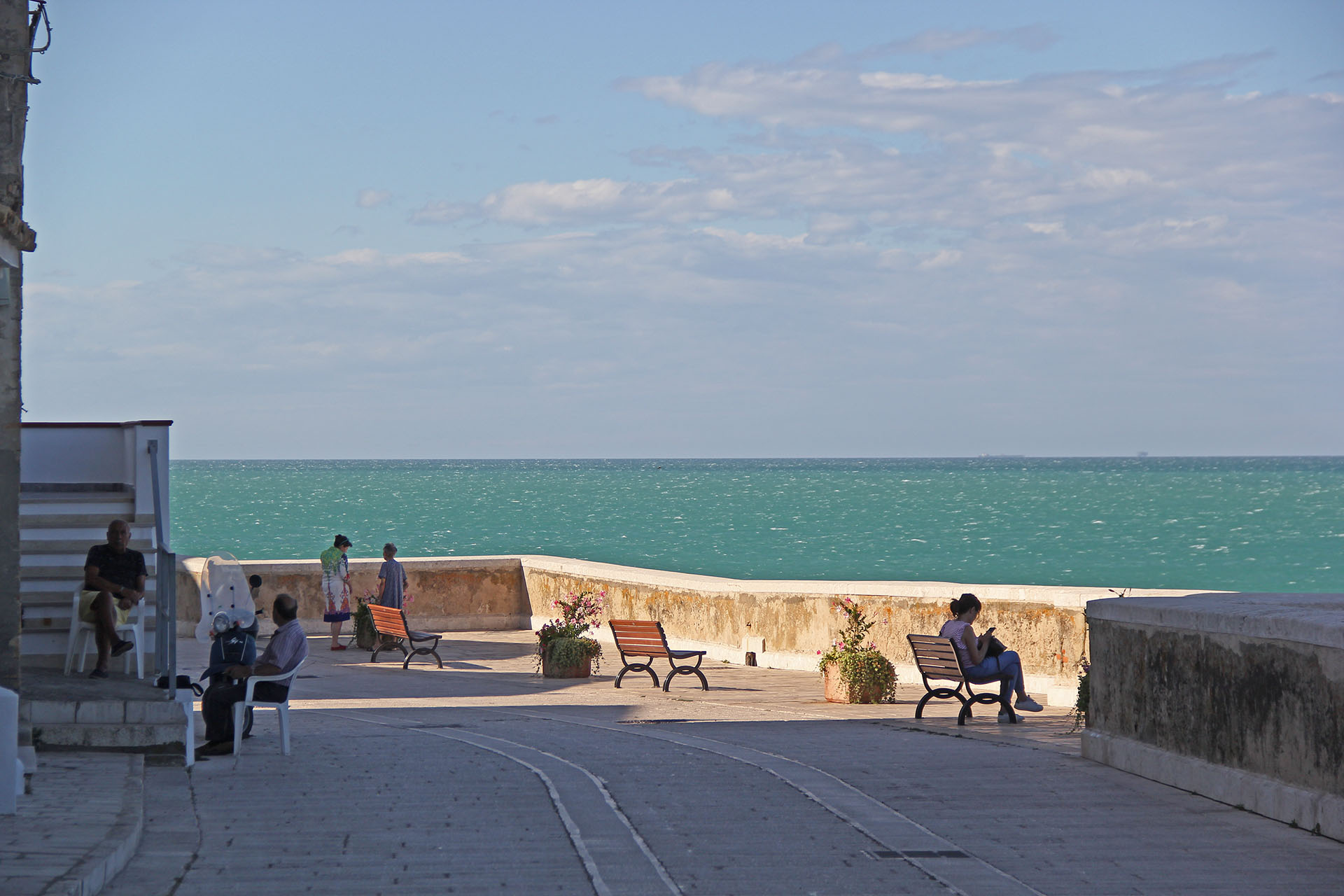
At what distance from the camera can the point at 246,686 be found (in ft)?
33.2

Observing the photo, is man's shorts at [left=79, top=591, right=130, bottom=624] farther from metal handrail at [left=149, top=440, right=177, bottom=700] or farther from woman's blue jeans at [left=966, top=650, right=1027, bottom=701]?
woman's blue jeans at [left=966, top=650, right=1027, bottom=701]

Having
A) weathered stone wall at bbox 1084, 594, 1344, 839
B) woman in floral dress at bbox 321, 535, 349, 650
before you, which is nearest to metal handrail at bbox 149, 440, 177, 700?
weathered stone wall at bbox 1084, 594, 1344, 839

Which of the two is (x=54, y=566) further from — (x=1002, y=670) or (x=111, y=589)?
(x=1002, y=670)

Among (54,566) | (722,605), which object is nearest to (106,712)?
(54,566)

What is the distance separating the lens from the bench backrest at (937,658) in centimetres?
1286

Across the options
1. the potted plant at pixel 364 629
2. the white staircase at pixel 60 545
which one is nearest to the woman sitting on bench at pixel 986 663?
the white staircase at pixel 60 545

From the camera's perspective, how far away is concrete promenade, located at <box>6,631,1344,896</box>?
636 cm

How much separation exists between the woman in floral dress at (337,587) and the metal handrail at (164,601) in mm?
8119

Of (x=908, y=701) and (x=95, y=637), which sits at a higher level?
(x=95, y=637)

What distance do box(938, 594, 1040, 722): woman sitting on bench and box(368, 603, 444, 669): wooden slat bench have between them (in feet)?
23.5

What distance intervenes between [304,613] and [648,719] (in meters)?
10.1

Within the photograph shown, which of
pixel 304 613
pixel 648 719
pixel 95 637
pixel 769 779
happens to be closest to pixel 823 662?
pixel 648 719

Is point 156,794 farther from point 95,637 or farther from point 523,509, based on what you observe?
point 523,509

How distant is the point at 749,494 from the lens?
14112 centimetres
